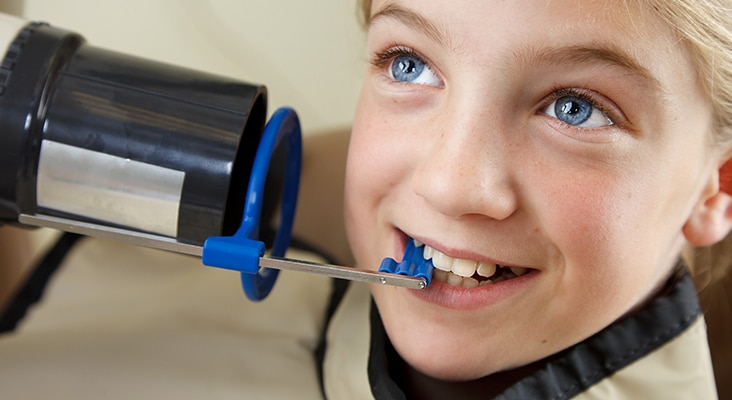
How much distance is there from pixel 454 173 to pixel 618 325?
0.94ft

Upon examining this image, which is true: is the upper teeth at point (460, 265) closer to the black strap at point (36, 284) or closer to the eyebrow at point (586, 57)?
the eyebrow at point (586, 57)

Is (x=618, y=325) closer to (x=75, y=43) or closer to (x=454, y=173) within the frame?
(x=454, y=173)

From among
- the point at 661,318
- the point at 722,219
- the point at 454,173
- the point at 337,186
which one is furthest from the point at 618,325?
the point at 337,186

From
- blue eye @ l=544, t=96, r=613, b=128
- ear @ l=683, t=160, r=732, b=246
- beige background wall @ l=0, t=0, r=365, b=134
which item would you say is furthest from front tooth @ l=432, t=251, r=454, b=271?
beige background wall @ l=0, t=0, r=365, b=134

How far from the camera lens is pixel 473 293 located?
2.60ft

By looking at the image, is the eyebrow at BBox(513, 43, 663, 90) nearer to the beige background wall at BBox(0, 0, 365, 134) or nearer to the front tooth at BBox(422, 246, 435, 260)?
the front tooth at BBox(422, 246, 435, 260)

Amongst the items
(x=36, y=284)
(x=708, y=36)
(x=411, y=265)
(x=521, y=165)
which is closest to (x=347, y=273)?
(x=411, y=265)

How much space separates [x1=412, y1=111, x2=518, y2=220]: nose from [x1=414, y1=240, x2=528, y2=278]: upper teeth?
7 centimetres

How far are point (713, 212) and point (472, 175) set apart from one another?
307 millimetres

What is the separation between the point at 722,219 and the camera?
0.87m

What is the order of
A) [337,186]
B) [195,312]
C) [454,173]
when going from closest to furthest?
1. [454,173]
2. [195,312]
3. [337,186]

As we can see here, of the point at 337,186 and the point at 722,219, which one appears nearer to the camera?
the point at 722,219

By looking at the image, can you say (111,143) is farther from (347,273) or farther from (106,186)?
(347,273)

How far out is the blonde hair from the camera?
69 centimetres
